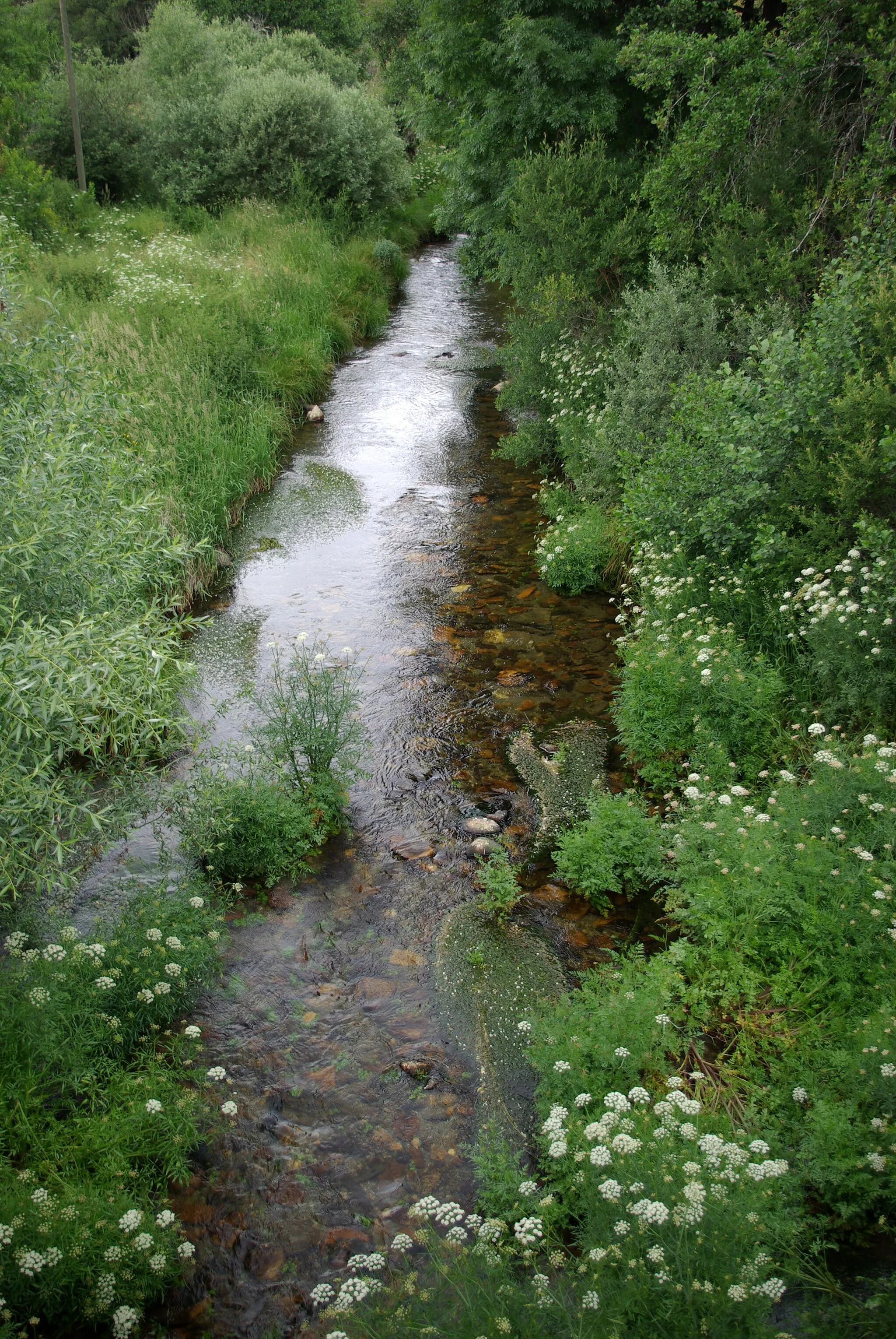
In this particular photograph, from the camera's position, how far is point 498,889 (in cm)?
484

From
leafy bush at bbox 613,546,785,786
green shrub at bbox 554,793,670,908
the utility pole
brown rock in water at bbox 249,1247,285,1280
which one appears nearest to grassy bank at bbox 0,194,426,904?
the utility pole

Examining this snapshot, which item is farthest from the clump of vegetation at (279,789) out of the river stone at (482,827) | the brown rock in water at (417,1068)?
the brown rock in water at (417,1068)

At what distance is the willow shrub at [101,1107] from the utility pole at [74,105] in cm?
2026

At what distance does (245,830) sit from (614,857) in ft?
7.38

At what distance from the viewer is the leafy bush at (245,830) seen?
4.93 m

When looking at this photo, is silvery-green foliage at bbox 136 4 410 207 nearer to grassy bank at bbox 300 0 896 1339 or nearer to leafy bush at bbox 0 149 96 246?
leafy bush at bbox 0 149 96 246

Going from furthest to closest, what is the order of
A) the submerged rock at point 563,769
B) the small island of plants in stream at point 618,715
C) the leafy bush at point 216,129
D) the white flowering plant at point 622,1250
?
the leafy bush at point 216,129, the submerged rock at point 563,769, the small island of plants in stream at point 618,715, the white flowering plant at point 622,1250

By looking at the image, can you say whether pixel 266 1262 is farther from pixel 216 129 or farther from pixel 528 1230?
pixel 216 129

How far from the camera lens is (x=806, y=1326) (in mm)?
2695

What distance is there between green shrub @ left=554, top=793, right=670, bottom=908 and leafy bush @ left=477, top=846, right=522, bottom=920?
0.32 m

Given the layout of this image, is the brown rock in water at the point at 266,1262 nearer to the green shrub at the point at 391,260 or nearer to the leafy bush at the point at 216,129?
the green shrub at the point at 391,260

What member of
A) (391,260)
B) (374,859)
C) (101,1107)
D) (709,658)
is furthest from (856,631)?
(391,260)

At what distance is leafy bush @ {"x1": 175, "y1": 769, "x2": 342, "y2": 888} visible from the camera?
493 cm

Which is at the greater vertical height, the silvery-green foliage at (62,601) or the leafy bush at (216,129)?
the leafy bush at (216,129)
